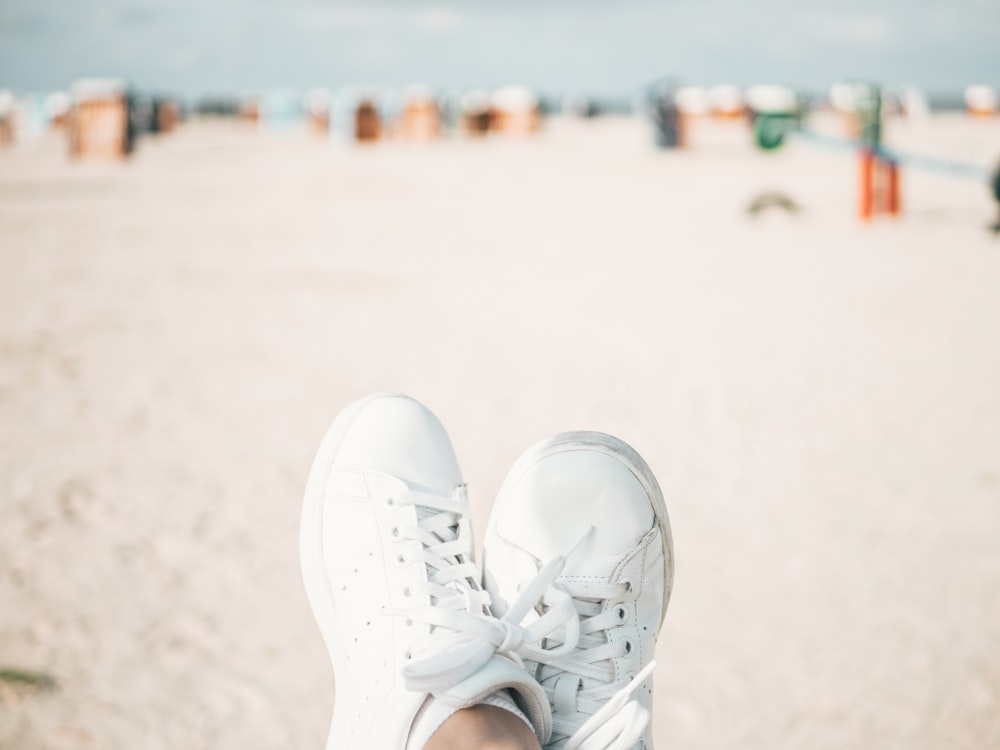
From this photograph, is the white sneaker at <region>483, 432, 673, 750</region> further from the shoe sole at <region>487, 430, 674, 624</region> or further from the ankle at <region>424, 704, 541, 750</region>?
the ankle at <region>424, 704, 541, 750</region>

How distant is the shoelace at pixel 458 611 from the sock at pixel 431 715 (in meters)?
0.03

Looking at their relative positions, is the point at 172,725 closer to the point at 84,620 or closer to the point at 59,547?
the point at 84,620

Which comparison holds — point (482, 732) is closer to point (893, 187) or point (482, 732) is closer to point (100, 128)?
point (893, 187)

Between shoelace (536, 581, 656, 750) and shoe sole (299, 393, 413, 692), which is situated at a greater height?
shoe sole (299, 393, 413, 692)

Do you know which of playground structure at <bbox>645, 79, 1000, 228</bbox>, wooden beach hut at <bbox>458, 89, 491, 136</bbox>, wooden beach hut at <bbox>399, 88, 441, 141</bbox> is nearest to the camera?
playground structure at <bbox>645, 79, 1000, 228</bbox>

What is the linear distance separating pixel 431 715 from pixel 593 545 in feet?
1.53

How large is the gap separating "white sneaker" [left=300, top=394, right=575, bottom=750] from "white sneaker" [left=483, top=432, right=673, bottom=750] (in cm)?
9

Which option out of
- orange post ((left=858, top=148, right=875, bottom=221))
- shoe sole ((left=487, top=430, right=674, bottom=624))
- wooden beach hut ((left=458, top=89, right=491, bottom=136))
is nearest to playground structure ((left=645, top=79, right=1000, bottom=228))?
orange post ((left=858, top=148, right=875, bottom=221))

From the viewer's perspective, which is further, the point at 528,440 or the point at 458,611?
the point at 528,440

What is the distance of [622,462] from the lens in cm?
160

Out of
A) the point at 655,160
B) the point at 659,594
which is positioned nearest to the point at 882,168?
the point at 659,594


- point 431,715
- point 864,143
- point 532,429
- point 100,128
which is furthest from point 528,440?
point 100,128

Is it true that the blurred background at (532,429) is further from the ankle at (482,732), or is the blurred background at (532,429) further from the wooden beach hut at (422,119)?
the wooden beach hut at (422,119)

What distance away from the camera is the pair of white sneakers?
1325 millimetres
